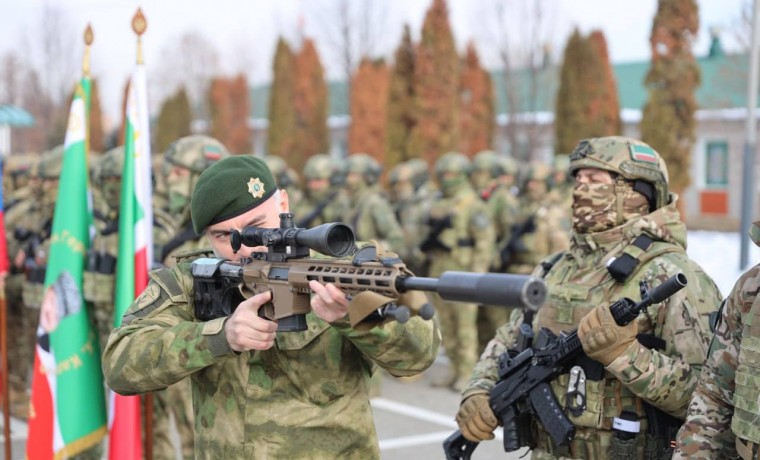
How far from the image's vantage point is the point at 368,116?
2798 centimetres

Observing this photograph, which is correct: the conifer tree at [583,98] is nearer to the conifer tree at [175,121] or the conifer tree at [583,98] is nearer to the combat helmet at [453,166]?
the combat helmet at [453,166]

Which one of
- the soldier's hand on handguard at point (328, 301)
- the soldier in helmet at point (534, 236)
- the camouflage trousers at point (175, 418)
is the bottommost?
the camouflage trousers at point (175, 418)

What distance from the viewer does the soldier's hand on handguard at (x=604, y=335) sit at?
3066 mm

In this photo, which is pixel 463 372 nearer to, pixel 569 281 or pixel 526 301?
pixel 569 281

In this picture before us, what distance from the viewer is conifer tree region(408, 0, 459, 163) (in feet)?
71.1

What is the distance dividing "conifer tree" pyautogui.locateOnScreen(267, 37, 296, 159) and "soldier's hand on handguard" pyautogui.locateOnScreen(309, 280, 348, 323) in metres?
26.6

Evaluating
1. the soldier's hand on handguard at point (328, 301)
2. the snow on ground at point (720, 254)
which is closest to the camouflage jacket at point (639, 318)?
the soldier's hand on handguard at point (328, 301)

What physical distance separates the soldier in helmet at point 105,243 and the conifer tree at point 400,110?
15455 mm

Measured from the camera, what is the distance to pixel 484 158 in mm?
11344

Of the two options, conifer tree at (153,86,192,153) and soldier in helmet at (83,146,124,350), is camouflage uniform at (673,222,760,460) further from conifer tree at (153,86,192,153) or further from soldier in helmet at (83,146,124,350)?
conifer tree at (153,86,192,153)

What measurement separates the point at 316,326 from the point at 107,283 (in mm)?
3688

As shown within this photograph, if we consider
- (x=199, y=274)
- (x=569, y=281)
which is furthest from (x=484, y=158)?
(x=199, y=274)

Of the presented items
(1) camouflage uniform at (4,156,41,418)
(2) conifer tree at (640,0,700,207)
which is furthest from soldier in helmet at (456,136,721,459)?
(2) conifer tree at (640,0,700,207)

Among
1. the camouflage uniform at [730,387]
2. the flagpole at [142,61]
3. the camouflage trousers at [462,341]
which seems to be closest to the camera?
the camouflage uniform at [730,387]
